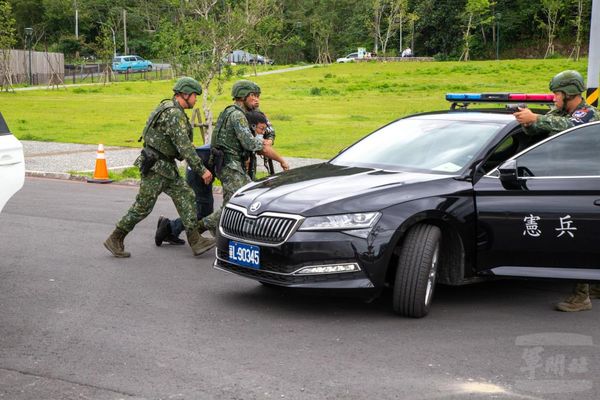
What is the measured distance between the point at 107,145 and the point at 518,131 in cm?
1555

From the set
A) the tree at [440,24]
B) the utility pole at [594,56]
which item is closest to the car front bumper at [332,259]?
the utility pole at [594,56]

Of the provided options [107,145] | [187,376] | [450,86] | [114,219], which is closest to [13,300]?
[187,376]

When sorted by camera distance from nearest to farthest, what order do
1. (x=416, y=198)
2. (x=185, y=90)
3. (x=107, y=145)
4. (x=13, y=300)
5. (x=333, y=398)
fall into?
(x=333, y=398) → (x=416, y=198) → (x=13, y=300) → (x=185, y=90) → (x=107, y=145)

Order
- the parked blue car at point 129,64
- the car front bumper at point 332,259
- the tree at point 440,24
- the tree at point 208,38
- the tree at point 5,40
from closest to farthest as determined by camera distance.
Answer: the car front bumper at point 332,259 < the tree at point 208,38 < the tree at point 5,40 < the parked blue car at point 129,64 < the tree at point 440,24

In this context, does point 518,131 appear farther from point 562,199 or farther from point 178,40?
point 178,40

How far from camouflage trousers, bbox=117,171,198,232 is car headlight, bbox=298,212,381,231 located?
8.85 ft

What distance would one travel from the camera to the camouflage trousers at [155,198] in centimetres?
851

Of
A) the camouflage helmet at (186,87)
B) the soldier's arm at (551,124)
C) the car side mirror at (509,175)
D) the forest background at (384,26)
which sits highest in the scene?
the forest background at (384,26)

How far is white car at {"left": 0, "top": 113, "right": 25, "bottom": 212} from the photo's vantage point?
6.69m

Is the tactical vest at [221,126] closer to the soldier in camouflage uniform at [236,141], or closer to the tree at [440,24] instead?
the soldier in camouflage uniform at [236,141]

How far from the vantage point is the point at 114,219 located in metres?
10.9

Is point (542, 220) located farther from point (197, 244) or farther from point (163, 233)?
point (163, 233)

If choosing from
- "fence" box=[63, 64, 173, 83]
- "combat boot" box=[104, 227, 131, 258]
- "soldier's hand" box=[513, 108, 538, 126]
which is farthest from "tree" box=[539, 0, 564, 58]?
"soldier's hand" box=[513, 108, 538, 126]

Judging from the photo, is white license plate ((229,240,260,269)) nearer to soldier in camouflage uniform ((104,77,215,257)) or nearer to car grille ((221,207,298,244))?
car grille ((221,207,298,244))
